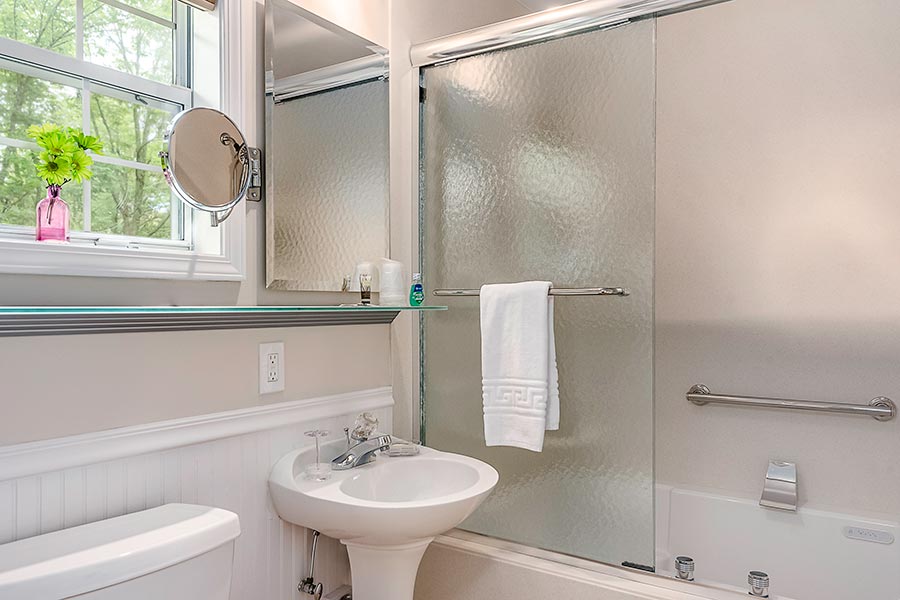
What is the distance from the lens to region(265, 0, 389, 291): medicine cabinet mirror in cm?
170

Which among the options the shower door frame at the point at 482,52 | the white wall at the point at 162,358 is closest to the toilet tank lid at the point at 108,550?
the white wall at the point at 162,358

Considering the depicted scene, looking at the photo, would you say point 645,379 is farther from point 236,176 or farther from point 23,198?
point 23,198

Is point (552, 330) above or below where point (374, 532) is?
above

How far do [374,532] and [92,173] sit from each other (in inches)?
39.2

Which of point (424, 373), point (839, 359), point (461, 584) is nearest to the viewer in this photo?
point (461, 584)

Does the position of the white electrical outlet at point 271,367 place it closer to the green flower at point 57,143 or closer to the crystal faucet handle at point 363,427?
the crystal faucet handle at point 363,427

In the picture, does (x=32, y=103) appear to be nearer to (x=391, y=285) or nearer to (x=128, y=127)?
(x=128, y=127)

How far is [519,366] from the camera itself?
72.1 inches

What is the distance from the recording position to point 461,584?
1967 mm

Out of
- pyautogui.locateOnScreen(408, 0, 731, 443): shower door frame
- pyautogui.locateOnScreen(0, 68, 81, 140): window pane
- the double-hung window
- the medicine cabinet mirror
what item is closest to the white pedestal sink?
pyautogui.locateOnScreen(408, 0, 731, 443): shower door frame

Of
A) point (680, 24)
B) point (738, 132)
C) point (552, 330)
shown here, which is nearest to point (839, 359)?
point (738, 132)

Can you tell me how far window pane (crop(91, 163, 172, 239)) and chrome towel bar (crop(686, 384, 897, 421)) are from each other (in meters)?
2.00

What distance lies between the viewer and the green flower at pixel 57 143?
123cm

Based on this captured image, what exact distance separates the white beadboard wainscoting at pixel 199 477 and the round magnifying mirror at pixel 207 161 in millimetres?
503
